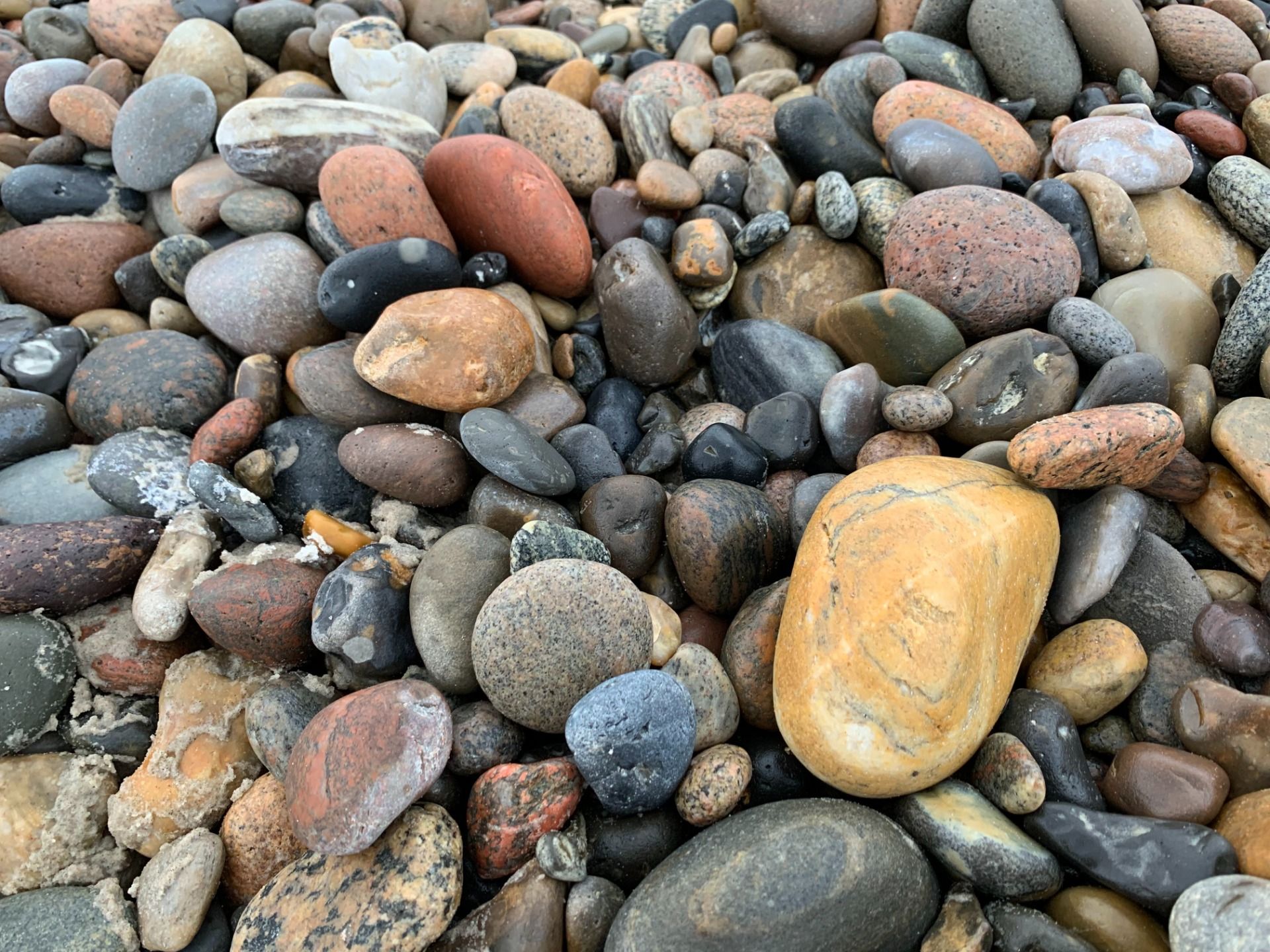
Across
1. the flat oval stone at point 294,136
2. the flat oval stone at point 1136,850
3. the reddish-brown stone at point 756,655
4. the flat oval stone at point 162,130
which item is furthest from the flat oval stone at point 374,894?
the flat oval stone at point 162,130

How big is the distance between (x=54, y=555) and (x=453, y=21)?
364 centimetres

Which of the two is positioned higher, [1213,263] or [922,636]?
[1213,263]

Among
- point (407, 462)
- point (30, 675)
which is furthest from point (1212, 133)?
point (30, 675)

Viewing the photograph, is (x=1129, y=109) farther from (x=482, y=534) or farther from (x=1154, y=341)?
(x=482, y=534)

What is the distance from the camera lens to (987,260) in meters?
2.88

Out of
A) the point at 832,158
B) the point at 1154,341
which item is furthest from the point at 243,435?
the point at 1154,341

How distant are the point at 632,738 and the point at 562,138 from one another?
9.13ft

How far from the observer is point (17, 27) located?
15.2 feet

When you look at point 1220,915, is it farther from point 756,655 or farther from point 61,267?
point 61,267

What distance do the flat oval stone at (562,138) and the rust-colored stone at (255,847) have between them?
275cm

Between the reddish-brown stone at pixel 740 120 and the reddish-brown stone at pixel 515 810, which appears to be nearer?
the reddish-brown stone at pixel 515 810

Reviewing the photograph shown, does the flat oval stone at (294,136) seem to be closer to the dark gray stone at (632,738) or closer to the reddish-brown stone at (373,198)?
the reddish-brown stone at (373,198)

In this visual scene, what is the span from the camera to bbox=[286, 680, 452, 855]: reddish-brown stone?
190 cm

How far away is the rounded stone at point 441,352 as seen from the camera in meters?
2.71
